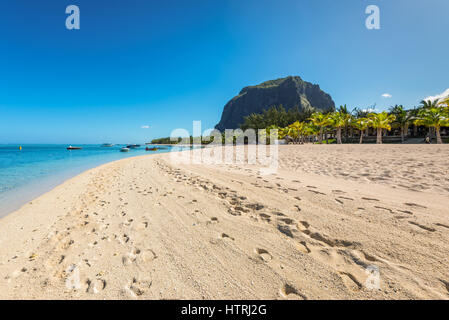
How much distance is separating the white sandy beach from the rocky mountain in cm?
13582

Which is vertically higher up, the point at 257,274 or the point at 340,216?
the point at 340,216

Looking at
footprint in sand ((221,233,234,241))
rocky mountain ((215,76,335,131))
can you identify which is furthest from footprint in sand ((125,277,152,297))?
rocky mountain ((215,76,335,131))

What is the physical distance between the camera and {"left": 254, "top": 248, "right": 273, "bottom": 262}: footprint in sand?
2.52 metres

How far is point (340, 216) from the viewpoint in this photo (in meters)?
3.46

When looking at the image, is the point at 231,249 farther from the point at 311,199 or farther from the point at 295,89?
the point at 295,89

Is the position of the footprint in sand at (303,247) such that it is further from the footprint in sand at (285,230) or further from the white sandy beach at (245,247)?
the footprint in sand at (285,230)

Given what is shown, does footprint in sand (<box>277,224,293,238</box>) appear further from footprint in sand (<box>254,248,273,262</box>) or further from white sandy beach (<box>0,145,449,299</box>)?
footprint in sand (<box>254,248,273,262</box>)

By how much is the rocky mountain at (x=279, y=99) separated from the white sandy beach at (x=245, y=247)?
13582cm

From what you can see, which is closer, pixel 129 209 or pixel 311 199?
pixel 311 199

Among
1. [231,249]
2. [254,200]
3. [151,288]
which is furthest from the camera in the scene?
[254,200]

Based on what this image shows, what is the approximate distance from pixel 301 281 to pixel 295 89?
533ft
